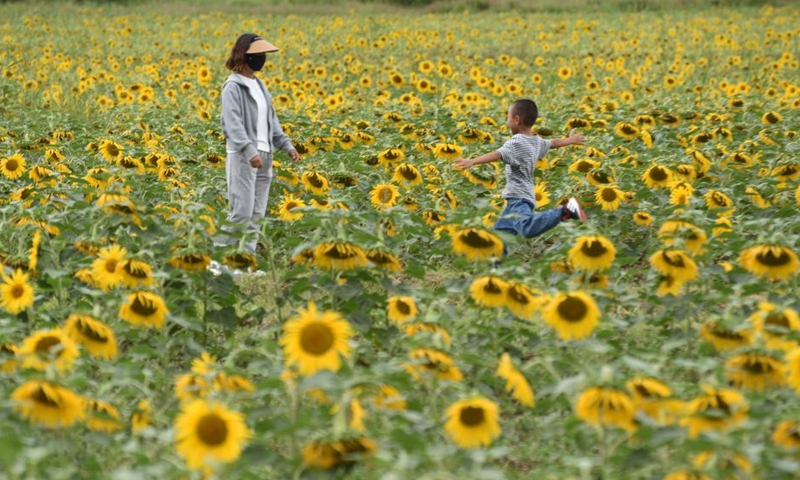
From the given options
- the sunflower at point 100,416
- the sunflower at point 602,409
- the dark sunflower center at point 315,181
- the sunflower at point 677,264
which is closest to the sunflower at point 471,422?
the sunflower at point 602,409

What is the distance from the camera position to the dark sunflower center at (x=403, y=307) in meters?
3.68

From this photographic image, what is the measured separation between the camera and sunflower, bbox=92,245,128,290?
12.3 feet

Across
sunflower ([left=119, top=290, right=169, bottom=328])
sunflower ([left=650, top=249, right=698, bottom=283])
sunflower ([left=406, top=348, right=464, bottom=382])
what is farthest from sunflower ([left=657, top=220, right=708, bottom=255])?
sunflower ([left=119, top=290, right=169, bottom=328])

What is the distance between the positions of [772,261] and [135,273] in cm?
250

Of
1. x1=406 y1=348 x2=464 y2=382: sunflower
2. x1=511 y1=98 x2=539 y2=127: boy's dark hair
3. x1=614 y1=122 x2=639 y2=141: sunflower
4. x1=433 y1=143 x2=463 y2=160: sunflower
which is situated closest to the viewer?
x1=406 y1=348 x2=464 y2=382: sunflower

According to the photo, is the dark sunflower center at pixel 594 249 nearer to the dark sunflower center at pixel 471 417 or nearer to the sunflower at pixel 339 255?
the sunflower at pixel 339 255

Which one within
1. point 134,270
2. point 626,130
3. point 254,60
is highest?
point 254,60

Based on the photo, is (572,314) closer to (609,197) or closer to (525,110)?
(609,197)

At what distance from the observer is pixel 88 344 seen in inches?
133

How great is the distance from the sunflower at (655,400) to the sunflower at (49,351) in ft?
5.44

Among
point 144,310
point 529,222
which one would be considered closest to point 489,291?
point 144,310

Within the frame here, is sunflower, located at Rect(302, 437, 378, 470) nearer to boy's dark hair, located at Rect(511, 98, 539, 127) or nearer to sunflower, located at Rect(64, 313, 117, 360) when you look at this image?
sunflower, located at Rect(64, 313, 117, 360)

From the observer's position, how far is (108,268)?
381 cm

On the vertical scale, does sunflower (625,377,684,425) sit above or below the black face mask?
below
